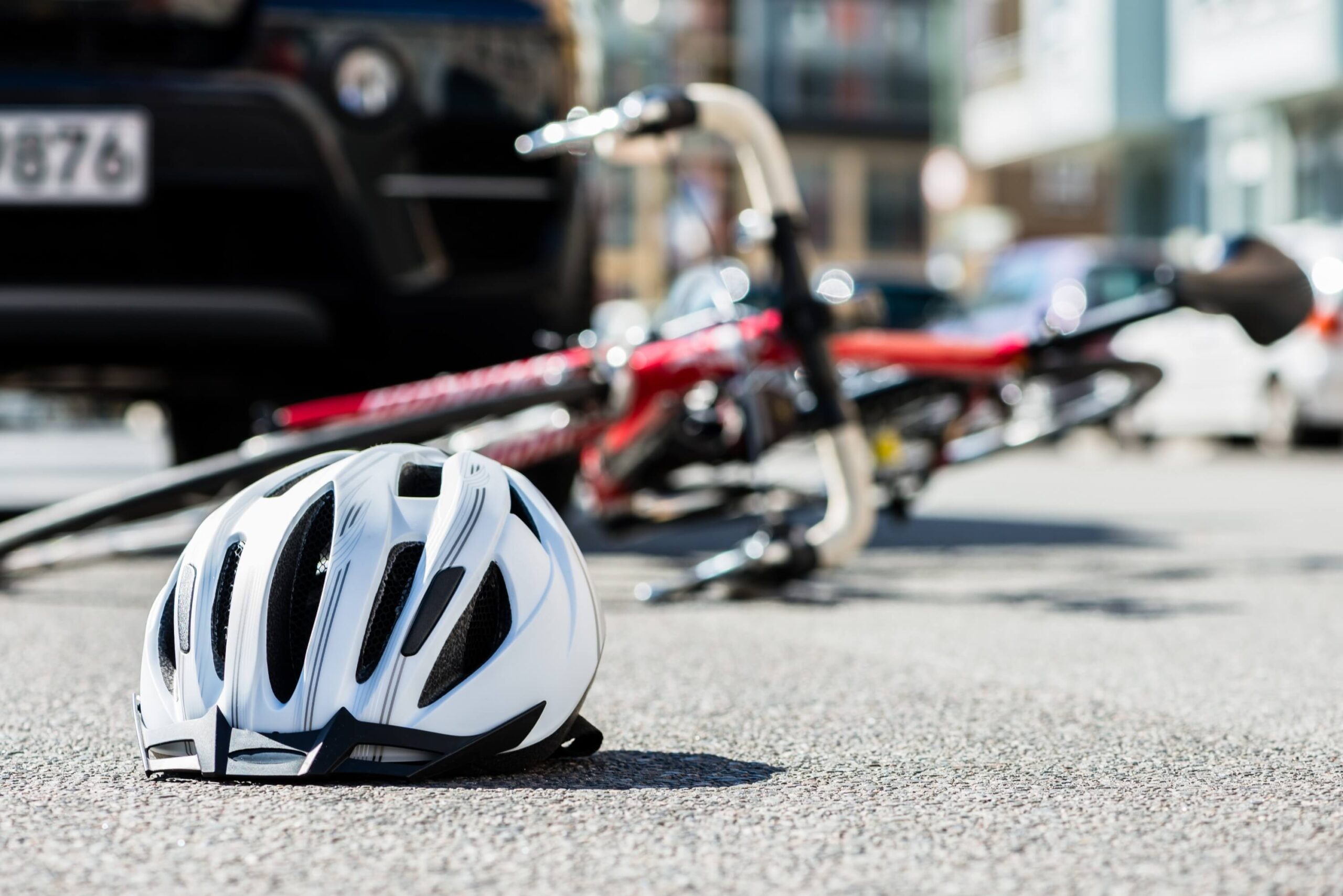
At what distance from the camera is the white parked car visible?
14.0 metres

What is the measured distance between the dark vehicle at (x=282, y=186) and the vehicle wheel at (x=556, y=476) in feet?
1.37

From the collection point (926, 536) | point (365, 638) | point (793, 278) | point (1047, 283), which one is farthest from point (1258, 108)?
point (365, 638)

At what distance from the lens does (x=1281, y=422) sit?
14.7 meters

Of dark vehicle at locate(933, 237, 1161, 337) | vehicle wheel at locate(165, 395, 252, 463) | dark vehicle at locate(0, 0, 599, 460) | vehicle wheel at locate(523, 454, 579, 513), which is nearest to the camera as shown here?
dark vehicle at locate(0, 0, 599, 460)

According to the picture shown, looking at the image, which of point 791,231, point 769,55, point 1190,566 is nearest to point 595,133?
point 791,231

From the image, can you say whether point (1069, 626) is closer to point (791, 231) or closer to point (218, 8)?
point (791, 231)

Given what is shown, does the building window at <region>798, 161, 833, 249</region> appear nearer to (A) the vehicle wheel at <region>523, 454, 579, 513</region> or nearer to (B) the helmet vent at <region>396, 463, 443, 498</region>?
(A) the vehicle wheel at <region>523, 454, 579, 513</region>

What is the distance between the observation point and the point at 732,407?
552 centimetres

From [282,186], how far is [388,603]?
2866mm

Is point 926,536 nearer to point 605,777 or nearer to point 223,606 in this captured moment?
point 605,777

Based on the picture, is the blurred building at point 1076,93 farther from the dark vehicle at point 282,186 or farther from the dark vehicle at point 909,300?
the dark vehicle at point 282,186

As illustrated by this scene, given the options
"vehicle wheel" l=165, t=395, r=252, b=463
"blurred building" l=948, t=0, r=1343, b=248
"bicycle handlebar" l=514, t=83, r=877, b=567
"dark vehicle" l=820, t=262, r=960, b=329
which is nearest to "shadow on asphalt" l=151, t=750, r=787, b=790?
"bicycle handlebar" l=514, t=83, r=877, b=567

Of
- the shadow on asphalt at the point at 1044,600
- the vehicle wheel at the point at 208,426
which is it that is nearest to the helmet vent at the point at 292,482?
the shadow on asphalt at the point at 1044,600

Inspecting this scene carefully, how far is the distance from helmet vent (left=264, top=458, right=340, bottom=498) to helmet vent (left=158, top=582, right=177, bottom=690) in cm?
19
